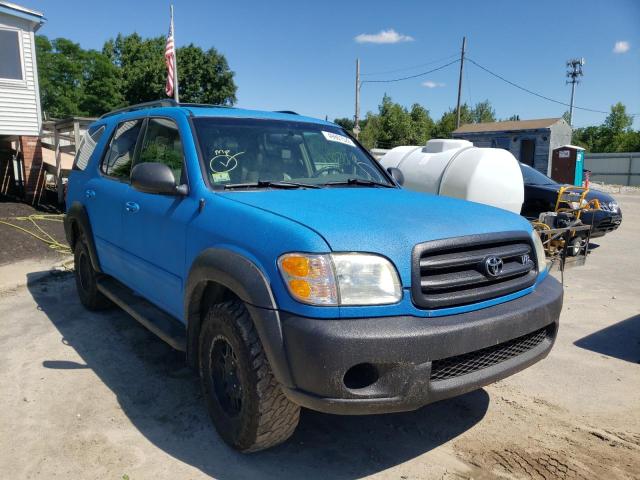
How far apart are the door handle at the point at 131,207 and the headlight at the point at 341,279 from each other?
183 cm

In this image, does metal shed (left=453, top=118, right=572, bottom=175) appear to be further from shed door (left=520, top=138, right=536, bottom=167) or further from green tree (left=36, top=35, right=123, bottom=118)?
green tree (left=36, top=35, right=123, bottom=118)

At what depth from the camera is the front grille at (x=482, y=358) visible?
243 centimetres

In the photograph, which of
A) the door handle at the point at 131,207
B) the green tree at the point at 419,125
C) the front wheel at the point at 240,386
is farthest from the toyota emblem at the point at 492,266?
the green tree at the point at 419,125

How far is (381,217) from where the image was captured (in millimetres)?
2568

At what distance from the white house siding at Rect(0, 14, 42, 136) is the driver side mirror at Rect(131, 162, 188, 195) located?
492 inches

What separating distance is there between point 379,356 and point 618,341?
369 centimetres


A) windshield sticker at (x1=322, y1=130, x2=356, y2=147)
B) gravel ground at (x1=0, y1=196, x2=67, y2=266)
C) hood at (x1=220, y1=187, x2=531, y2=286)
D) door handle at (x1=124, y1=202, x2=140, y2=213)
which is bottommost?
gravel ground at (x1=0, y1=196, x2=67, y2=266)

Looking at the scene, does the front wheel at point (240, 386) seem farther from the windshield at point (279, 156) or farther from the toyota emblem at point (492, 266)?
the toyota emblem at point (492, 266)

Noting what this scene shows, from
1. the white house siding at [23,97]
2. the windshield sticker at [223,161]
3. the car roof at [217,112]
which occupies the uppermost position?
the white house siding at [23,97]

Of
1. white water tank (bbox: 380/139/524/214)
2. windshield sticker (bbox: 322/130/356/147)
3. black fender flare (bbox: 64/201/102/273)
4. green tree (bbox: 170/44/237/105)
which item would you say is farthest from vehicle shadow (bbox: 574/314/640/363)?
green tree (bbox: 170/44/237/105)

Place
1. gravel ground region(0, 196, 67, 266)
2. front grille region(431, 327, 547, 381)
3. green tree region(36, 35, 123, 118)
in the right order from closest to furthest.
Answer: front grille region(431, 327, 547, 381) < gravel ground region(0, 196, 67, 266) < green tree region(36, 35, 123, 118)

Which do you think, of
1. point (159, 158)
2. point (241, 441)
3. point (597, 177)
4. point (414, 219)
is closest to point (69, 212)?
point (159, 158)

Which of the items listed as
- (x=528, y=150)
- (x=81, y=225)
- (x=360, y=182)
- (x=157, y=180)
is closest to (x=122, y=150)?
(x=81, y=225)

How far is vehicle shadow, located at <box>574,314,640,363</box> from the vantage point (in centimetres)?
450
